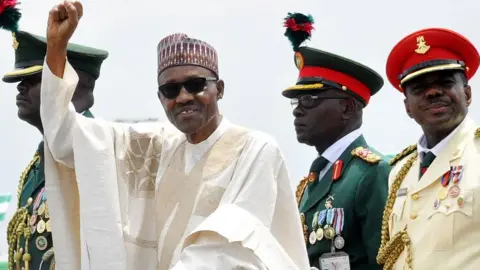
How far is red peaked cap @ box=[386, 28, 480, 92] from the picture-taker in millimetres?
6270

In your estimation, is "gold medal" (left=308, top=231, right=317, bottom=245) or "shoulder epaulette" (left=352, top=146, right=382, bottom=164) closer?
"gold medal" (left=308, top=231, right=317, bottom=245)

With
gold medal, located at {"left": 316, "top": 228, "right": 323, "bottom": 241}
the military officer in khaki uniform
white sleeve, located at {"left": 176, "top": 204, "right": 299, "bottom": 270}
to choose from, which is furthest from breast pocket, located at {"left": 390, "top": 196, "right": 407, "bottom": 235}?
white sleeve, located at {"left": 176, "top": 204, "right": 299, "bottom": 270}

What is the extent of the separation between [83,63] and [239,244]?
262cm

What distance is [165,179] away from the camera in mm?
5453

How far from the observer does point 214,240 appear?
4852 millimetres

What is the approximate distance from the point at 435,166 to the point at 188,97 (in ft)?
5.34

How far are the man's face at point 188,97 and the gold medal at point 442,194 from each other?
142 centimetres

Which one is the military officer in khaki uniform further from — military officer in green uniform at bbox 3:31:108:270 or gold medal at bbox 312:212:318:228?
military officer in green uniform at bbox 3:31:108:270

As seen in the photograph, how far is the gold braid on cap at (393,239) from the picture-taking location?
19.7 ft

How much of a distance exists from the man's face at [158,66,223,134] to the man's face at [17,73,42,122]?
1558 millimetres

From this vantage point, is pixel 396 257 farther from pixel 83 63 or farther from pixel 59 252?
pixel 83 63

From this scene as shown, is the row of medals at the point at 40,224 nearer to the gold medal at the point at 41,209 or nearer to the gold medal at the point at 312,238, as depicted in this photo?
the gold medal at the point at 41,209

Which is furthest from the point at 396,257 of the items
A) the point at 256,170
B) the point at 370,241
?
the point at 256,170

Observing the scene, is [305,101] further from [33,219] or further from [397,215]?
[33,219]
